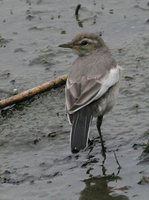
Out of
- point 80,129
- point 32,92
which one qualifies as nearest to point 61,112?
point 32,92

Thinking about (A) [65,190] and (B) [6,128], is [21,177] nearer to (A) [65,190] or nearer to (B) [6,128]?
(A) [65,190]

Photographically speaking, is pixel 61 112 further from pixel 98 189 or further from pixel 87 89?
pixel 98 189

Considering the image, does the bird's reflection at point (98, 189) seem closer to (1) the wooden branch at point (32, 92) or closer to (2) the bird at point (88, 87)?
(2) the bird at point (88, 87)

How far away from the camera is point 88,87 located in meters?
8.29

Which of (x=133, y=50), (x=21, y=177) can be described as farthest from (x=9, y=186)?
(x=133, y=50)

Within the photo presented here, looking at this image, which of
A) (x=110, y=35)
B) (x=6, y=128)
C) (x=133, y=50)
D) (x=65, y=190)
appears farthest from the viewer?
(x=110, y=35)

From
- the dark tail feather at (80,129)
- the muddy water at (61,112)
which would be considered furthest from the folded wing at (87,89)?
the muddy water at (61,112)

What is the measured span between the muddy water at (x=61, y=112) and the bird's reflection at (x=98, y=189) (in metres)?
0.01

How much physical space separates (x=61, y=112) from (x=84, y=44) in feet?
3.30

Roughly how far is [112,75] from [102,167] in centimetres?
115

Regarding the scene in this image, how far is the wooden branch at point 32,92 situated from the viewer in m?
9.71

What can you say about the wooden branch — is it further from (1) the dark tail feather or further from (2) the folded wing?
(1) the dark tail feather

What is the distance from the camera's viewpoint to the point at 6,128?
370 inches

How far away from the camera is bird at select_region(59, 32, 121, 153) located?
7.93 meters
